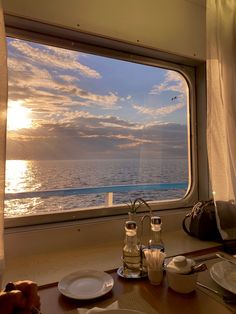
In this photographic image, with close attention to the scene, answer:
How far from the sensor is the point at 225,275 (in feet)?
3.20

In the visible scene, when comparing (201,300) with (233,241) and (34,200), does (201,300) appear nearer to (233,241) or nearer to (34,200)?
(233,241)

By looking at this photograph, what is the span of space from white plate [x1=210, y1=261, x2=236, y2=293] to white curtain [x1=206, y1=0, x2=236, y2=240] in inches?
16.6

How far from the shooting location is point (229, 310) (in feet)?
2.61

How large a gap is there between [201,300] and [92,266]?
49 cm

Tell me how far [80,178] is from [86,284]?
2.40ft

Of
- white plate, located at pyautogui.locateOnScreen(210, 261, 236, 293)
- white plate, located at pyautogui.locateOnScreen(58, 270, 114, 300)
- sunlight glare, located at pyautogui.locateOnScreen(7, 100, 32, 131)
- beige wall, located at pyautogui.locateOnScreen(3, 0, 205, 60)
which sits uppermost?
beige wall, located at pyautogui.locateOnScreen(3, 0, 205, 60)

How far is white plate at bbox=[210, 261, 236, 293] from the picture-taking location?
0.90m

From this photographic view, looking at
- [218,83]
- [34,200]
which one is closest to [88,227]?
[34,200]

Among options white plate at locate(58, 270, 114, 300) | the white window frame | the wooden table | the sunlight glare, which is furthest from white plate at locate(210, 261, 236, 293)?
the sunlight glare

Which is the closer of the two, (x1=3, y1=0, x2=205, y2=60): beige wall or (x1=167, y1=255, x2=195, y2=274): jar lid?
(x1=167, y1=255, x2=195, y2=274): jar lid

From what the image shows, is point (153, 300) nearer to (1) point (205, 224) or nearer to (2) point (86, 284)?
(2) point (86, 284)

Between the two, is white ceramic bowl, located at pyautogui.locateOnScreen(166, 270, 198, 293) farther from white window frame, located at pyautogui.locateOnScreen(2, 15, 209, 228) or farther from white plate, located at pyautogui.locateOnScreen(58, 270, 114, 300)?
white window frame, located at pyautogui.locateOnScreen(2, 15, 209, 228)

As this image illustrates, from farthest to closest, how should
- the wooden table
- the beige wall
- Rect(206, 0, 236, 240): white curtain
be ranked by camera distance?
Rect(206, 0, 236, 240): white curtain → the beige wall → the wooden table

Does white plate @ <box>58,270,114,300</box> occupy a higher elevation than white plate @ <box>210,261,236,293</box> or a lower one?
lower
